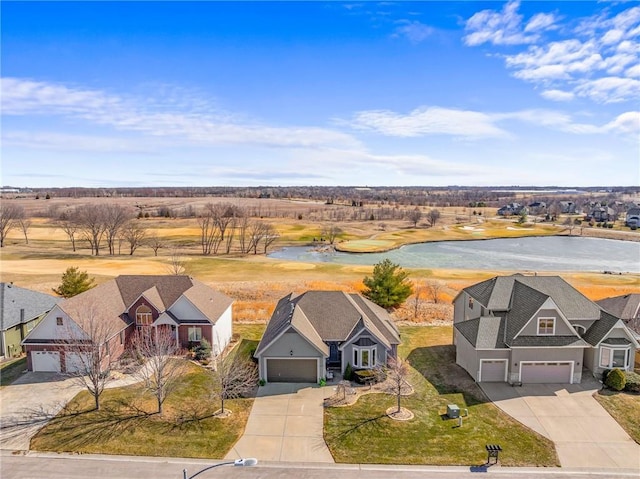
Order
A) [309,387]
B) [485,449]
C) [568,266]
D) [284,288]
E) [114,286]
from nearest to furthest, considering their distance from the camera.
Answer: [485,449] < [309,387] < [114,286] < [284,288] < [568,266]

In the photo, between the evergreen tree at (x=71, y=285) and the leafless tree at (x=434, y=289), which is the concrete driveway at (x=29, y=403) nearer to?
the evergreen tree at (x=71, y=285)

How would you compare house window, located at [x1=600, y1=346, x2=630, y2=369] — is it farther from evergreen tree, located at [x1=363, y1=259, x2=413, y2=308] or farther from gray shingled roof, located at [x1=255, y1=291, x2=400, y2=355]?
evergreen tree, located at [x1=363, y1=259, x2=413, y2=308]

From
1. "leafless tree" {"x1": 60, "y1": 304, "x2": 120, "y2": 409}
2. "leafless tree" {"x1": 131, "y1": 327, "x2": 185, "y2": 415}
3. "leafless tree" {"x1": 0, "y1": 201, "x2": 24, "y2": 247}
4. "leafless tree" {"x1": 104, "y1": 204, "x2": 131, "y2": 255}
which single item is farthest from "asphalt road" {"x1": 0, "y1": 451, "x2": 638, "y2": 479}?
"leafless tree" {"x1": 0, "y1": 201, "x2": 24, "y2": 247}

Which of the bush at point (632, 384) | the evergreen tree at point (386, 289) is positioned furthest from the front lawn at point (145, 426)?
the bush at point (632, 384)

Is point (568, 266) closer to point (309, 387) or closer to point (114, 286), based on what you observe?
point (309, 387)

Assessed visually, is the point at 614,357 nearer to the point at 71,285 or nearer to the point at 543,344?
the point at 543,344

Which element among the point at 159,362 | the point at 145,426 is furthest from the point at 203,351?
the point at 145,426

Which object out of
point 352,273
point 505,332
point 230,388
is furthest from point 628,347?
point 352,273
